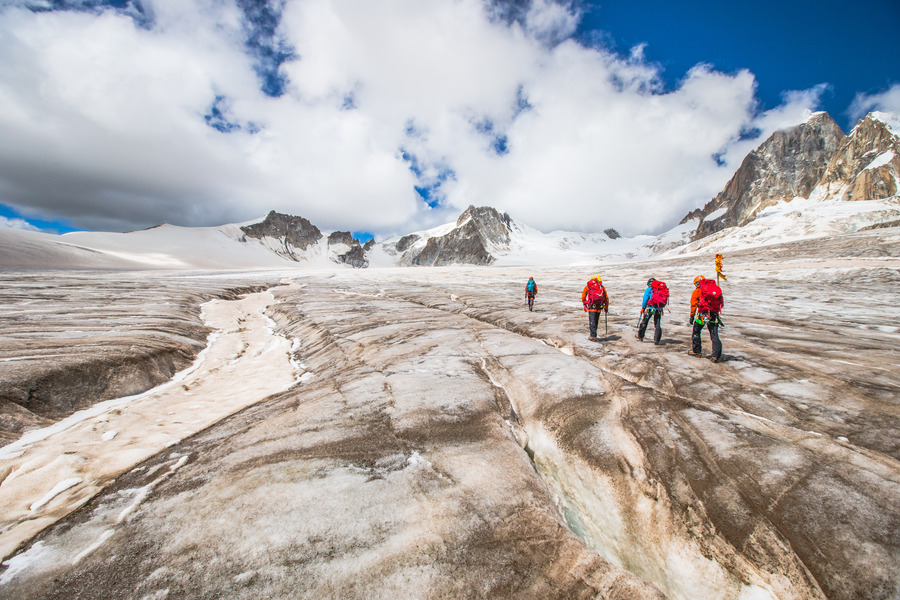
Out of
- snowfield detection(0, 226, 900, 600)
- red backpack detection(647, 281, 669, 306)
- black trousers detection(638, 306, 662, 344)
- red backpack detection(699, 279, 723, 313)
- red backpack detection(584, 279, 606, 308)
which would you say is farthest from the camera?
red backpack detection(584, 279, 606, 308)

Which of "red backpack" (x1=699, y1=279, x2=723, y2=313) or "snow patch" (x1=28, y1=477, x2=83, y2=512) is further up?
"red backpack" (x1=699, y1=279, x2=723, y2=313)

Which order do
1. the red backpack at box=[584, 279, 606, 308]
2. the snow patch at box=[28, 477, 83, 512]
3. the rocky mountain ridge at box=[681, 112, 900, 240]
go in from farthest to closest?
the rocky mountain ridge at box=[681, 112, 900, 240]
the red backpack at box=[584, 279, 606, 308]
the snow patch at box=[28, 477, 83, 512]

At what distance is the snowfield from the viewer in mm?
3662

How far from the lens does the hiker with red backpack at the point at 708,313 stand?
31.9ft

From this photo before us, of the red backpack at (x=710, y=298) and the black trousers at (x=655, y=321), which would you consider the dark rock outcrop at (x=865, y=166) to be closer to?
the black trousers at (x=655, y=321)

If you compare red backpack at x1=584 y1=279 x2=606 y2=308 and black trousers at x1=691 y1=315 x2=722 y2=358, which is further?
red backpack at x1=584 y1=279 x2=606 y2=308

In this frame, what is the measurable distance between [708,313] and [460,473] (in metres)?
9.17

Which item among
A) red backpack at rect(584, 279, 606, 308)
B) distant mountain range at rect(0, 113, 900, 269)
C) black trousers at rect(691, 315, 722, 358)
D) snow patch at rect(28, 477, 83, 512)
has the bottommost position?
snow patch at rect(28, 477, 83, 512)

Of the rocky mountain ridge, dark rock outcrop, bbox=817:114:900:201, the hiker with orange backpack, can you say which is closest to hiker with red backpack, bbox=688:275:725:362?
the hiker with orange backpack

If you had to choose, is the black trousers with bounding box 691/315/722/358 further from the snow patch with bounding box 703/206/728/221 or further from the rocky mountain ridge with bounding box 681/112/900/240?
the snow patch with bounding box 703/206/728/221

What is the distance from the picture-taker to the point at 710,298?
9.95 m

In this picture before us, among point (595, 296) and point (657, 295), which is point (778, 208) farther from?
point (595, 296)

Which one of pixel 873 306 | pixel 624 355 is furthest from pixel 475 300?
pixel 873 306

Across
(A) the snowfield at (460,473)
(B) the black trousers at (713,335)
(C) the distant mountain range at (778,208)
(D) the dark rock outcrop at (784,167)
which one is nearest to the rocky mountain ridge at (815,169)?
(D) the dark rock outcrop at (784,167)
